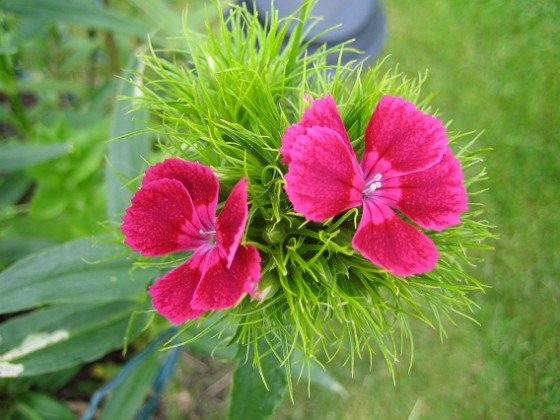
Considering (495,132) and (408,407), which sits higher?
(495,132)

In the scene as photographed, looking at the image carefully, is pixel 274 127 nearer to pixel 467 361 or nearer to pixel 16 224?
pixel 16 224

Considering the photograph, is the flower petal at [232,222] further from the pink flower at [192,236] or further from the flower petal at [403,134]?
the flower petal at [403,134]

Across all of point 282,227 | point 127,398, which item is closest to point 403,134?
point 282,227

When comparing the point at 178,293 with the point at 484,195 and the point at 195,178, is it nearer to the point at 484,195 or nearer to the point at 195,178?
the point at 195,178

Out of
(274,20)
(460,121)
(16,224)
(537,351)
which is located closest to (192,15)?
(16,224)

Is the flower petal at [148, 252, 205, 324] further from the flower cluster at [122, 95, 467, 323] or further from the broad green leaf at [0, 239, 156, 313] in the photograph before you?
the broad green leaf at [0, 239, 156, 313]

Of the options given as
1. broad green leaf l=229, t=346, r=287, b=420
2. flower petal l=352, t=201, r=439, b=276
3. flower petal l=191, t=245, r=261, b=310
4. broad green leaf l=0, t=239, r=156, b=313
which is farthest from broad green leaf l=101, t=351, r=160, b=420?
flower petal l=352, t=201, r=439, b=276
